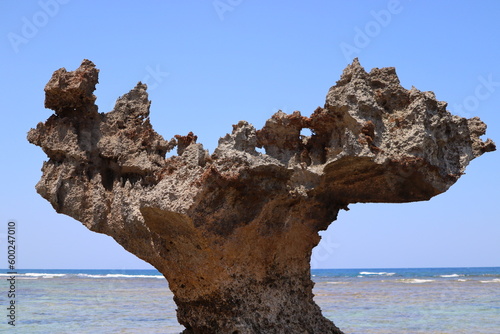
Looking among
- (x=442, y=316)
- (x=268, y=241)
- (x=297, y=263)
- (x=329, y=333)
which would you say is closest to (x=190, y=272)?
(x=268, y=241)

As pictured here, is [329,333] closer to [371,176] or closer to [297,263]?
[297,263]

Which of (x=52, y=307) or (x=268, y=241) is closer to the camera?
(x=268, y=241)

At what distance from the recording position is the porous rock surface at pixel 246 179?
6609 millimetres

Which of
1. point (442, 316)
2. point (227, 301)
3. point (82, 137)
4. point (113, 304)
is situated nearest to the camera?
point (227, 301)

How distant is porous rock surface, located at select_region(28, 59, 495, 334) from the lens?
260 inches

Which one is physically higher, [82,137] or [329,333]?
[82,137]

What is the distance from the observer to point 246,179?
649cm

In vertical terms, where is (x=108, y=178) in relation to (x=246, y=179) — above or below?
above

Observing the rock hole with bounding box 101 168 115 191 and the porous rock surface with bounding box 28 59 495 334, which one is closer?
the porous rock surface with bounding box 28 59 495 334

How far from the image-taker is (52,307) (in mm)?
18641

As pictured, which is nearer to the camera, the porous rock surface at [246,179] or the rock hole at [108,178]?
the porous rock surface at [246,179]

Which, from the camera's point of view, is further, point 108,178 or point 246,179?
point 108,178

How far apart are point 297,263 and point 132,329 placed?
6245 mm

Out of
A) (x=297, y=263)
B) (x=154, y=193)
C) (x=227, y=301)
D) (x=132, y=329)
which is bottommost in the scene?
(x=132, y=329)
